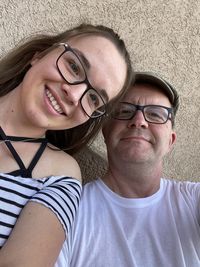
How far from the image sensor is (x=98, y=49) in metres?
1.87

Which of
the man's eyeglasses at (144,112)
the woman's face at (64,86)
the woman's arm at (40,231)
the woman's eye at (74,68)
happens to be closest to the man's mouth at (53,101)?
the woman's face at (64,86)

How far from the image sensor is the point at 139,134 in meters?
2.34

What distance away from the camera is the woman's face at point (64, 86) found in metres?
1.76

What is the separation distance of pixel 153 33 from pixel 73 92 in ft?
4.66

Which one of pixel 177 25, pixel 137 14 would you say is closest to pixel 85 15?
pixel 137 14

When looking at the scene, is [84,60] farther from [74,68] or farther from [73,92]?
[73,92]

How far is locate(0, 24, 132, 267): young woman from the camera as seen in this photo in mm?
1603

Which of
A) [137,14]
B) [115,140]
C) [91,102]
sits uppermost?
[137,14]

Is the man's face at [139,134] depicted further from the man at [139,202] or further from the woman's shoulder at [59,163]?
the woman's shoulder at [59,163]

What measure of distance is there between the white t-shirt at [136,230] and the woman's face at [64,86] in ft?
2.09

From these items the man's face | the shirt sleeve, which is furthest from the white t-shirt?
the shirt sleeve

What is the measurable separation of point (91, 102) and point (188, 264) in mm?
1039

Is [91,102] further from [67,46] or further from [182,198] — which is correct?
[182,198]

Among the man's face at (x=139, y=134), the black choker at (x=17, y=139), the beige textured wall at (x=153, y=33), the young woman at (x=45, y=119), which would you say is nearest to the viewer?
the young woman at (x=45, y=119)
